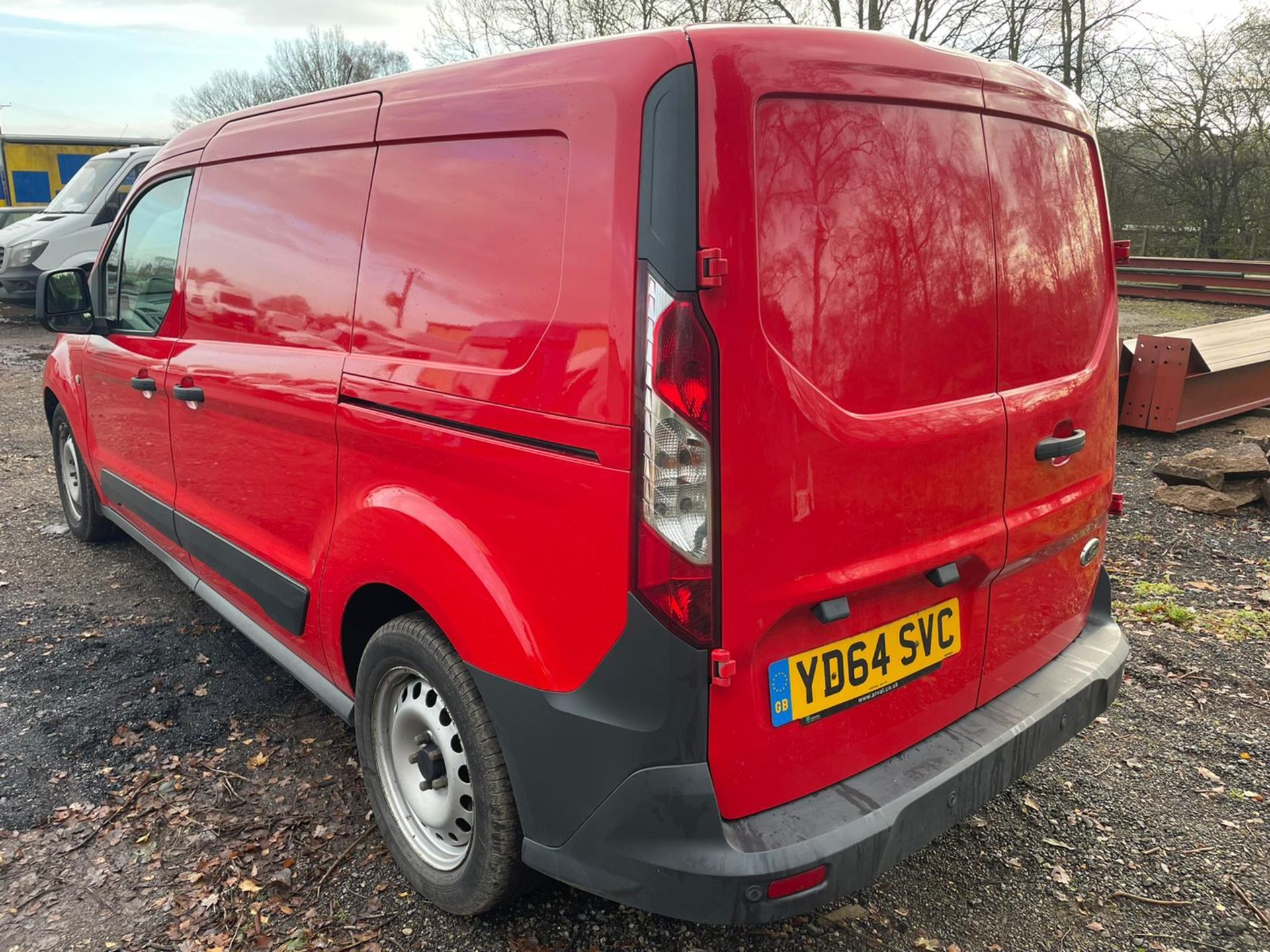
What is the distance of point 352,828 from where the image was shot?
108 inches

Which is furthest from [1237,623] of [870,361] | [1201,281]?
[1201,281]

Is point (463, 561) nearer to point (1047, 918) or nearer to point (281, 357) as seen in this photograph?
point (281, 357)

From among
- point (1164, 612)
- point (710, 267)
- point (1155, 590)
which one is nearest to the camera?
point (710, 267)

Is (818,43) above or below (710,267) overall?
above

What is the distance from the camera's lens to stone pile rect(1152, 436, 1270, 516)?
564 centimetres

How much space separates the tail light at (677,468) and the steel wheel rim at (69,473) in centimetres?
448

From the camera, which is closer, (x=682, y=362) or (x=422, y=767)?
(x=682, y=362)

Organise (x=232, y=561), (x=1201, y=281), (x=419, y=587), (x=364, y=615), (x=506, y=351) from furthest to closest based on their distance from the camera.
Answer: (x=1201, y=281), (x=232, y=561), (x=364, y=615), (x=419, y=587), (x=506, y=351)

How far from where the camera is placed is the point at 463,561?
2027 mm

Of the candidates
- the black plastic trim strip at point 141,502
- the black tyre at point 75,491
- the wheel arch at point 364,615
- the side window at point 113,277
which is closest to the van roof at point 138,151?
the black tyre at point 75,491

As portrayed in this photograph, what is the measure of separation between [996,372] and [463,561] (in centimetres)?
129

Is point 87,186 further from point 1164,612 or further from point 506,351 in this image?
point 1164,612

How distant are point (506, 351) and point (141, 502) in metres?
2.71

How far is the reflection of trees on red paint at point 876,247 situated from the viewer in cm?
172
